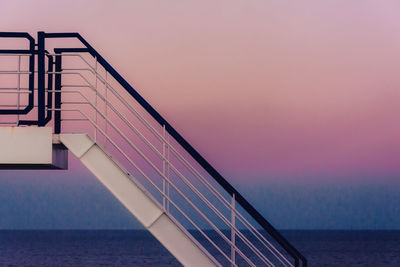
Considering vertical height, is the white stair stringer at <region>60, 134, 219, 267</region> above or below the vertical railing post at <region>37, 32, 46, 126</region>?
below

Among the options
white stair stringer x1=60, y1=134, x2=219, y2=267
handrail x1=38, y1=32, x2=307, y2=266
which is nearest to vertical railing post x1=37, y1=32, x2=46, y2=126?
handrail x1=38, y1=32, x2=307, y2=266

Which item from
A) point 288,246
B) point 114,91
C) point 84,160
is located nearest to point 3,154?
point 84,160

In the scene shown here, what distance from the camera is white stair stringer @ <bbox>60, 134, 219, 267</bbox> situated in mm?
9242

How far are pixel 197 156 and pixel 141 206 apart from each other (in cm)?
118

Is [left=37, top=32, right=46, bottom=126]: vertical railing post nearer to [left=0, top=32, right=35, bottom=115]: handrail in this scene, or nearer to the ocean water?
[left=0, top=32, right=35, bottom=115]: handrail

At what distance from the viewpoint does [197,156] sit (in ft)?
29.8

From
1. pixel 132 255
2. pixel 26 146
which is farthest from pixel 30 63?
pixel 132 255

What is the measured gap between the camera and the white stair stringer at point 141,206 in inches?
364

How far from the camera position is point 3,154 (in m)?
9.98

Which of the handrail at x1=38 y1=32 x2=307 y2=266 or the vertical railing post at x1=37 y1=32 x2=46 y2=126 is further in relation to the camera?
the vertical railing post at x1=37 y1=32 x2=46 y2=126

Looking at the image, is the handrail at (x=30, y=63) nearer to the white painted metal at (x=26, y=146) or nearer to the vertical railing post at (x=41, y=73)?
the vertical railing post at (x=41, y=73)

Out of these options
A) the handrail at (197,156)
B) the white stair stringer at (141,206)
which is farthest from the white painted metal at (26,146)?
the handrail at (197,156)

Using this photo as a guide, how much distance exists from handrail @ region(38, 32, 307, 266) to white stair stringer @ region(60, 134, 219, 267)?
0.94 metres

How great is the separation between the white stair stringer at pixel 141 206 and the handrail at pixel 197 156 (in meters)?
0.94
